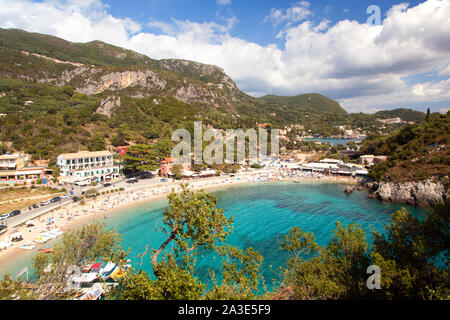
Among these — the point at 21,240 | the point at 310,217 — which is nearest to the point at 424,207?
the point at 310,217

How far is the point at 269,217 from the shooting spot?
25.5 m

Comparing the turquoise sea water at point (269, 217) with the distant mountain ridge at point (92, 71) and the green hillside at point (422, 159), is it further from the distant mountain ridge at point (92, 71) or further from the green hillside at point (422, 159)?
the distant mountain ridge at point (92, 71)

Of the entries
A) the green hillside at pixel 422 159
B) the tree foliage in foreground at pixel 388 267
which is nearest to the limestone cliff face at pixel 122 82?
the green hillside at pixel 422 159

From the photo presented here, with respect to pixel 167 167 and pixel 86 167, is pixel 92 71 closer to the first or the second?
pixel 86 167

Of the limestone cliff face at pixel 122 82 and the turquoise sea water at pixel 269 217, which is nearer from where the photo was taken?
the turquoise sea water at pixel 269 217

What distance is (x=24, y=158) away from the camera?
35469mm

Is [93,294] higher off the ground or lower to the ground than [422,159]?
lower

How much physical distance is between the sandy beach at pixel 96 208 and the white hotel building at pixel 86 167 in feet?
21.6

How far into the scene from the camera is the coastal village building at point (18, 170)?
32.3 metres

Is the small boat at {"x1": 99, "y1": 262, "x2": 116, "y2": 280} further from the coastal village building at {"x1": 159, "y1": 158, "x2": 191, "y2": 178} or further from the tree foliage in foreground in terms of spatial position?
the coastal village building at {"x1": 159, "y1": 158, "x2": 191, "y2": 178}

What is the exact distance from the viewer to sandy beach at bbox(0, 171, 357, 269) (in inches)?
760

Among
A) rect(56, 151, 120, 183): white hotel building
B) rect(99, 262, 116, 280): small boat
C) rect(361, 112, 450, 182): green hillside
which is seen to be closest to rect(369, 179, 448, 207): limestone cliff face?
rect(361, 112, 450, 182): green hillside

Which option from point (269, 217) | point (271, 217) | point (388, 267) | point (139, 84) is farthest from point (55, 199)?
point (139, 84)

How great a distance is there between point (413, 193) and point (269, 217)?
794 inches
